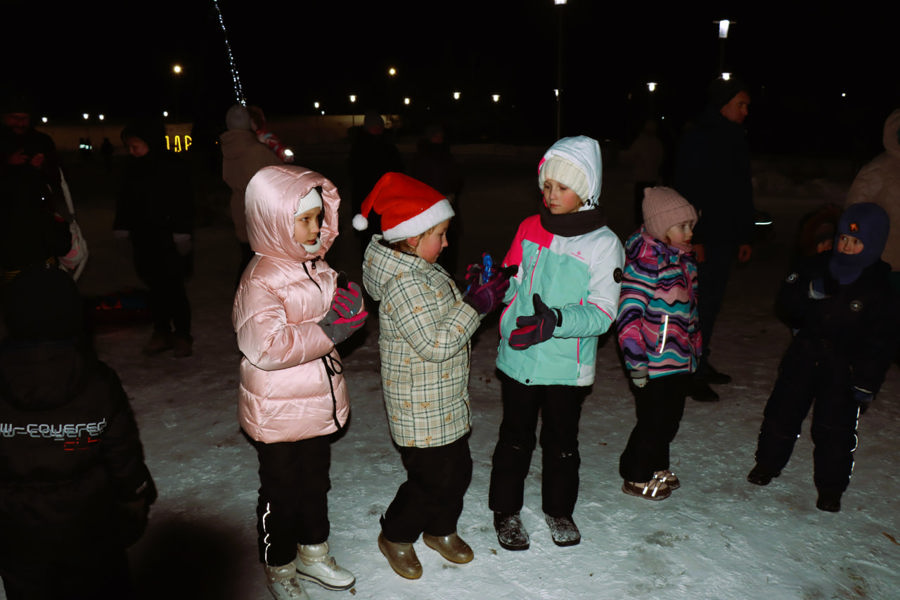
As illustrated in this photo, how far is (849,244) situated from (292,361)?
2.81 metres

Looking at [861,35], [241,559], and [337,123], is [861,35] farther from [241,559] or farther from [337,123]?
[241,559]

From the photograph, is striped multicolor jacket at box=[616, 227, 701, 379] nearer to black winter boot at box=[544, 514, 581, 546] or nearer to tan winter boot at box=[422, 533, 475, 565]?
black winter boot at box=[544, 514, 581, 546]

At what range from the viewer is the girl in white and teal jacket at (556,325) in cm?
309

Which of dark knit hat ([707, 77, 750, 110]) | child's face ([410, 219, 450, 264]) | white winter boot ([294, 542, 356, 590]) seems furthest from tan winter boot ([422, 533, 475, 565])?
dark knit hat ([707, 77, 750, 110])

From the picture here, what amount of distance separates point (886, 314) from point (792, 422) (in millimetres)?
809

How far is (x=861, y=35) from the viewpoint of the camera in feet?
123

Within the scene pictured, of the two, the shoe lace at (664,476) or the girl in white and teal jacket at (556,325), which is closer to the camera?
the girl in white and teal jacket at (556,325)

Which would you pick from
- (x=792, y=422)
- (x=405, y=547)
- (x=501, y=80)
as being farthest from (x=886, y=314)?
(x=501, y=80)

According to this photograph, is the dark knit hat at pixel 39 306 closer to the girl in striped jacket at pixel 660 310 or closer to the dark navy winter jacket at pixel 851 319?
the girl in striped jacket at pixel 660 310

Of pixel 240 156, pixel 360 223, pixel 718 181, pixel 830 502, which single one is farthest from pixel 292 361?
pixel 240 156

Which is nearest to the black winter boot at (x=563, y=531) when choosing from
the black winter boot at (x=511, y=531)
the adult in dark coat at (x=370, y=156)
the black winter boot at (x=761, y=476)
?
the black winter boot at (x=511, y=531)

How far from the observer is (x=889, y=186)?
464cm

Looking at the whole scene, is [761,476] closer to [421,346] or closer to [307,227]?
[421,346]

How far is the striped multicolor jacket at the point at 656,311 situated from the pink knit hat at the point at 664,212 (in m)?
0.09
